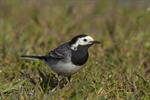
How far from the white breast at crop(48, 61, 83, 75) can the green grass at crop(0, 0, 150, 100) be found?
0.43 ft

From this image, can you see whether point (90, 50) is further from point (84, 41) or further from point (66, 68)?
point (66, 68)

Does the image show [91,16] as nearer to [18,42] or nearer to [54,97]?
[18,42]

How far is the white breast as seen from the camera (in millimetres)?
7426

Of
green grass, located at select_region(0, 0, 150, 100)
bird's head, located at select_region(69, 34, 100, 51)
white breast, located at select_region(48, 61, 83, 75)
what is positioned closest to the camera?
green grass, located at select_region(0, 0, 150, 100)

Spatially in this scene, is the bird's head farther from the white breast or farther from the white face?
the white breast

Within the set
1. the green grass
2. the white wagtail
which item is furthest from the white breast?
the green grass

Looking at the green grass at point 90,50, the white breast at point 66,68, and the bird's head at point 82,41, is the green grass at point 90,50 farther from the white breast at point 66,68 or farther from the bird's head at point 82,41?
the bird's head at point 82,41

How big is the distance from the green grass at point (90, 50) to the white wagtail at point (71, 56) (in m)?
0.15

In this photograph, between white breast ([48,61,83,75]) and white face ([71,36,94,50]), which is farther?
white face ([71,36,94,50])

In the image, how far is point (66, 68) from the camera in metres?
7.46

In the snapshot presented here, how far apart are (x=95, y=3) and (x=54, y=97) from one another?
663 centimetres

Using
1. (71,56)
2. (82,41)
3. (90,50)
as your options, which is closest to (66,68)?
(71,56)

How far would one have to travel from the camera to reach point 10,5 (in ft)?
40.6

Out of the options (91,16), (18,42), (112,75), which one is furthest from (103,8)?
(112,75)
